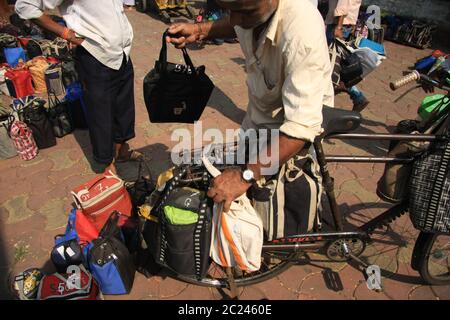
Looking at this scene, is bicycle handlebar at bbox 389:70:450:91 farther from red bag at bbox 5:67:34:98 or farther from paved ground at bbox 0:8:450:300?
red bag at bbox 5:67:34:98

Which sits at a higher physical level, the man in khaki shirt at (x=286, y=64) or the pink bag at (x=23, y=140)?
the man in khaki shirt at (x=286, y=64)

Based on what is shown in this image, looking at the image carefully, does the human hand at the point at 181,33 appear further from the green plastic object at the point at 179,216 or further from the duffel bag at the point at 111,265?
the duffel bag at the point at 111,265

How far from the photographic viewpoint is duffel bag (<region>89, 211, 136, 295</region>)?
2.41 m

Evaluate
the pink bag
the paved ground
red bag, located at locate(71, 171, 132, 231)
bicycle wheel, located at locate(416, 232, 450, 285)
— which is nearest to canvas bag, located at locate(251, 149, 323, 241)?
the paved ground

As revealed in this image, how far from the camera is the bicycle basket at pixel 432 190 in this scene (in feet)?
6.46

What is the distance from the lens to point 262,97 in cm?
191

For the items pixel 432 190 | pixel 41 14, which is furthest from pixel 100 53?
pixel 432 190

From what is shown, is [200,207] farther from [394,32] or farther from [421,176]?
[394,32]

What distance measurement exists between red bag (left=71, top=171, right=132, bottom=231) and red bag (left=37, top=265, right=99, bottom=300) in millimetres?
538

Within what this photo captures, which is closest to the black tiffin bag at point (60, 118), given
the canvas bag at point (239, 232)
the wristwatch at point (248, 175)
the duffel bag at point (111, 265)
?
the duffel bag at point (111, 265)

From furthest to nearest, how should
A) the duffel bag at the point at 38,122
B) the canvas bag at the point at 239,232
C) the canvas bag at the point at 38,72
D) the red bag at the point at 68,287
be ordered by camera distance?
the canvas bag at the point at 38,72 → the duffel bag at the point at 38,122 → the red bag at the point at 68,287 → the canvas bag at the point at 239,232

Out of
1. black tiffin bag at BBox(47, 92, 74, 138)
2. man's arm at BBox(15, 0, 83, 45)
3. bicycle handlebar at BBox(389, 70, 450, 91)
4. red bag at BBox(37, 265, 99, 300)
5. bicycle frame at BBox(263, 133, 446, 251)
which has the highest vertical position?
man's arm at BBox(15, 0, 83, 45)

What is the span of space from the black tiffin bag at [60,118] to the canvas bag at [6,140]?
0.46m

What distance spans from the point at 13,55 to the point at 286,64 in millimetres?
6094
